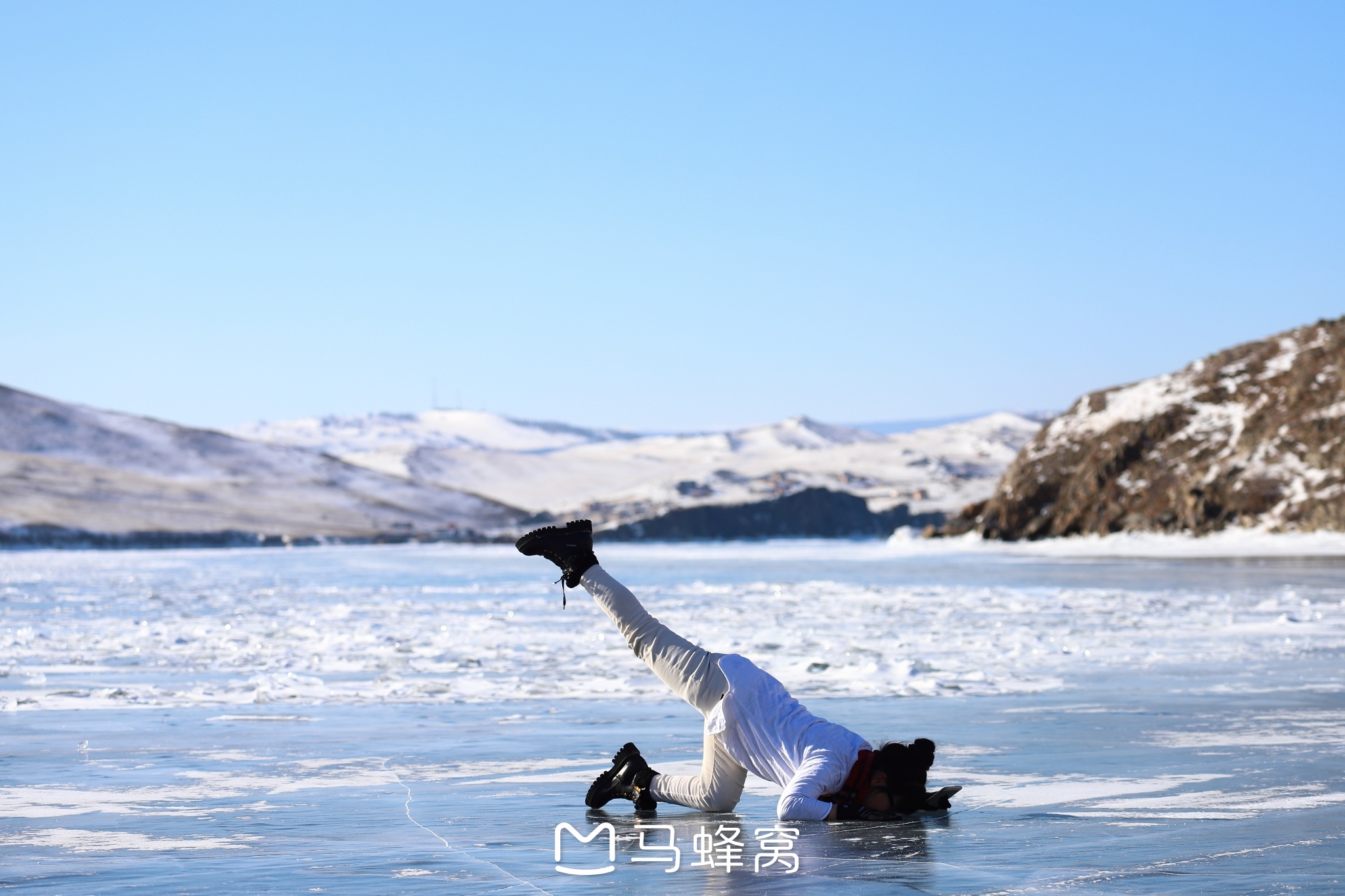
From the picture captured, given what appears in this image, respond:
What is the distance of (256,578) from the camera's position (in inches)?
1414

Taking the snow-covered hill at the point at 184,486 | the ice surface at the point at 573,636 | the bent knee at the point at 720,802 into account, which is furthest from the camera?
the snow-covered hill at the point at 184,486

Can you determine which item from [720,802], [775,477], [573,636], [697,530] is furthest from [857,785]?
[775,477]

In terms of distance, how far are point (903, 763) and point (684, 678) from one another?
98 cm

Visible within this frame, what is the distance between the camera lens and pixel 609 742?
862cm

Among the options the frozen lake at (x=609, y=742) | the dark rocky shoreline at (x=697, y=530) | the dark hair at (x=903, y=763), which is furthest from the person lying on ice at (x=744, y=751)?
the dark rocky shoreline at (x=697, y=530)

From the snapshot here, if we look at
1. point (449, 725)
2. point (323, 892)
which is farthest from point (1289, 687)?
point (323, 892)

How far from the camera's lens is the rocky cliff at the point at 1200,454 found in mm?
48625

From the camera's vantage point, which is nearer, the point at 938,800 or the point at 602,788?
the point at 938,800

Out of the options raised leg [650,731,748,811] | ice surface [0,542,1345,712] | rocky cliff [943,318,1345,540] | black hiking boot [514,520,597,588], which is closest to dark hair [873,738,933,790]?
raised leg [650,731,748,811]

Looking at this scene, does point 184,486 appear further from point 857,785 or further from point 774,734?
point 857,785

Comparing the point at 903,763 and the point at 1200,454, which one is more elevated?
the point at 1200,454

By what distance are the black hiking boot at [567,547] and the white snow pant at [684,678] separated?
0.27 feet

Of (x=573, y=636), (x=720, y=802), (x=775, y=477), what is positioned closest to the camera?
(x=720, y=802)

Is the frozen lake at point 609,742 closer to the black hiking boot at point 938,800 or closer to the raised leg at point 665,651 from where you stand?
the black hiking boot at point 938,800
